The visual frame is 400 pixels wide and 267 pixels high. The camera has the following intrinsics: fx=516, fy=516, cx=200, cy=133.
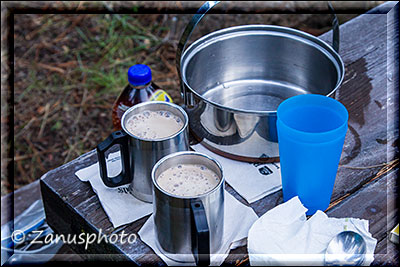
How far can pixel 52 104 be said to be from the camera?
2.17 meters

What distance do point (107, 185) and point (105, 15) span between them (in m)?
1.68

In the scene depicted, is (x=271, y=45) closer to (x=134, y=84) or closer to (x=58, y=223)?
(x=134, y=84)

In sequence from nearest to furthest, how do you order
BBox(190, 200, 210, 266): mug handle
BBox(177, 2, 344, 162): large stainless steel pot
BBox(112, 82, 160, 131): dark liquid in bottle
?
BBox(190, 200, 210, 266): mug handle < BBox(177, 2, 344, 162): large stainless steel pot < BBox(112, 82, 160, 131): dark liquid in bottle

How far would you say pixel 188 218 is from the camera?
2.74 feet

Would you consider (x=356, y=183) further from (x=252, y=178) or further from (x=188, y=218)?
(x=188, y=218)

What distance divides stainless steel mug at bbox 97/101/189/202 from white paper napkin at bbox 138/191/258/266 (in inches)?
2.9

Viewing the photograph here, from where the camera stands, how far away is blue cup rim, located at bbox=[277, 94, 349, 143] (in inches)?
34.5

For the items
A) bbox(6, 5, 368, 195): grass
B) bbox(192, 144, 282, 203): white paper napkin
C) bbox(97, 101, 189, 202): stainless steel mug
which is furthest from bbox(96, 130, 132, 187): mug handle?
bbox(6, 5, 368, 195): grass

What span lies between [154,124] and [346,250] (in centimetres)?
43

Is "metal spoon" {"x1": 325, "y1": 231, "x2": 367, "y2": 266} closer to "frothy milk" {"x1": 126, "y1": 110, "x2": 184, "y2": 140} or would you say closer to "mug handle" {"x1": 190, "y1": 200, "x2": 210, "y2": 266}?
"mug handle" {"x1": 190, "y1": 200, "x2": 210, "y2": 266}

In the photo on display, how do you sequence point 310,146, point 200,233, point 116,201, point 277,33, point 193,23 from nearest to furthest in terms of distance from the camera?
point 200,233
point 310,146
point 116,201
point 193,23
point 277,33

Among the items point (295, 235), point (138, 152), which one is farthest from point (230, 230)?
point (138, 152)

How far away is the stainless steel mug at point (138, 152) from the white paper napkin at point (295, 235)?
0.70 feet

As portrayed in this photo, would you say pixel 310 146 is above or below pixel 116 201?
above
